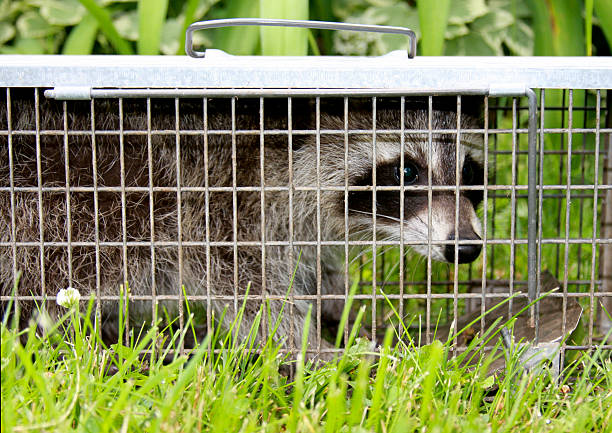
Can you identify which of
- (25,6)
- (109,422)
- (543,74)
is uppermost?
(25,6)

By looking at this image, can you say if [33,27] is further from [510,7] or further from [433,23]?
[510,7]

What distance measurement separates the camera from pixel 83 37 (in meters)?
3.01

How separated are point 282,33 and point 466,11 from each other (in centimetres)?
111

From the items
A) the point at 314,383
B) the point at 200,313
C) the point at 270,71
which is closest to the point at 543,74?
the point at 270,71

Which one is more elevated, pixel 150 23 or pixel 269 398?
pixel 150 23

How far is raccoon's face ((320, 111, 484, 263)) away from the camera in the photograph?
2125 mm

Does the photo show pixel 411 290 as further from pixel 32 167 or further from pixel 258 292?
pixel 32 167

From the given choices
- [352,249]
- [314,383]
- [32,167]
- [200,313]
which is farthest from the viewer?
[200,313]

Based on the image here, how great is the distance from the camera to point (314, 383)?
1602 mm

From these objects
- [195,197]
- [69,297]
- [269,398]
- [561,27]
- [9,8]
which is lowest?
[269,398]

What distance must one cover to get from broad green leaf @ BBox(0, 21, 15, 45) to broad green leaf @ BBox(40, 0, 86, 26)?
22 cm

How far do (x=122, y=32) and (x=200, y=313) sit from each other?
140 centimetres

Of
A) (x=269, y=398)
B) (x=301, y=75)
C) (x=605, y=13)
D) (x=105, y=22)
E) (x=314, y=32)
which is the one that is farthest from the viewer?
(x=314, y=32)

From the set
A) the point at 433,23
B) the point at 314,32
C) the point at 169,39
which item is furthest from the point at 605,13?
the point at 169,39
